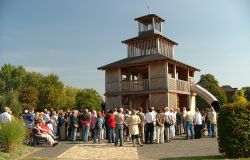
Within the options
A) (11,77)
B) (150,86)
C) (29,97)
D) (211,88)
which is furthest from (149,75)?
(11,77)

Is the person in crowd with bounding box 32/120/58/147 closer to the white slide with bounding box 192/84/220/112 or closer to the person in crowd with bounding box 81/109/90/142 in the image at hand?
the person in crowd with bounding box 81/109/90/142

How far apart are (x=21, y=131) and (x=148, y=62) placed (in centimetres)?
1595

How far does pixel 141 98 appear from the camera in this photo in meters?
33.2

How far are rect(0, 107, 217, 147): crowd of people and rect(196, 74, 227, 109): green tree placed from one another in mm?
39612

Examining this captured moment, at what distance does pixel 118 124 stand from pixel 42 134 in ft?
12.5

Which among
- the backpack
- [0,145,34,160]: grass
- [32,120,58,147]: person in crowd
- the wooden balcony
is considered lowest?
[0,145,34,160]: grass

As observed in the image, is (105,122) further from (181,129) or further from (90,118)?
(181,129)

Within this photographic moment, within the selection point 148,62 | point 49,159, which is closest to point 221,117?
point 49,159

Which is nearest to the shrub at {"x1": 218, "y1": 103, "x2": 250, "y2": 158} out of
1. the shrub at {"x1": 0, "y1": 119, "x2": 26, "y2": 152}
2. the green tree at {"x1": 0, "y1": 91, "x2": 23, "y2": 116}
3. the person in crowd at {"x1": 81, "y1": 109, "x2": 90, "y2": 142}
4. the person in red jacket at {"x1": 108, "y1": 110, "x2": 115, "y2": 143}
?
the person in red jacket at {"x1": 108, "y1": 110, "x2": 115, "y2": 143}

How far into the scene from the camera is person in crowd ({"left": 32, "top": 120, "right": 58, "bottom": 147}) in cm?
1747

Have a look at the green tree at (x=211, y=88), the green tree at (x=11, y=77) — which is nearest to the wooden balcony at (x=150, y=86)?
the green tree at (x=211, y=88)

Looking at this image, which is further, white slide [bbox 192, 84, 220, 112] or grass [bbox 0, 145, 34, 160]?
white slide [bbox 192, 84, 220, 112]

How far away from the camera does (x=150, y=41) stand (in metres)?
32.6

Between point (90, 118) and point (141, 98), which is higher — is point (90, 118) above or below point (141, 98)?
below
